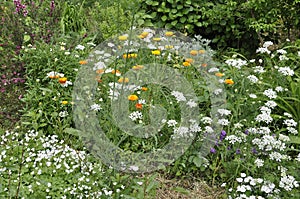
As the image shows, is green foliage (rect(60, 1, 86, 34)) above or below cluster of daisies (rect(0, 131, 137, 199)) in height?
above

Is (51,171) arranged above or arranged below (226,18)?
below

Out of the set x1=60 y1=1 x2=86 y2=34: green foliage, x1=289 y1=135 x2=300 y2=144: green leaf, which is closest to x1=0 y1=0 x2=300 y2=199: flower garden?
x1=289 y1=135 x2=300 y2=144: green leaf

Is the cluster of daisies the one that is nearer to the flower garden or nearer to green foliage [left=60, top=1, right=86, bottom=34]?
the flower garden

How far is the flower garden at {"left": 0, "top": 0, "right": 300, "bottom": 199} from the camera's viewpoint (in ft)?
9.23

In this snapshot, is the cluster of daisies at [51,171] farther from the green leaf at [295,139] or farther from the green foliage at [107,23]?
the green foliage at [107,23]

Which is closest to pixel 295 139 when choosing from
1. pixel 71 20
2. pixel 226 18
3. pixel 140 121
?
pixel 140 121

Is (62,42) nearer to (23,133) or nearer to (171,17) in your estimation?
(23,133)

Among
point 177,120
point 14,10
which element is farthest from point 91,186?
point 14,10

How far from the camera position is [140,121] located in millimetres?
3080

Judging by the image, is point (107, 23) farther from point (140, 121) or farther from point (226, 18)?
point (140, 121)

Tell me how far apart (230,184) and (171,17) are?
256 cm

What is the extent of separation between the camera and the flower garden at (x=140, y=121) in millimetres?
2812

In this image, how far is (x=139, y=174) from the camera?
9.98ft

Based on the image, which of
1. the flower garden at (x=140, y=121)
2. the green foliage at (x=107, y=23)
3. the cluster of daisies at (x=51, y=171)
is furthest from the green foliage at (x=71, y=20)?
the cluster of daisies at (x=51, y=171)
